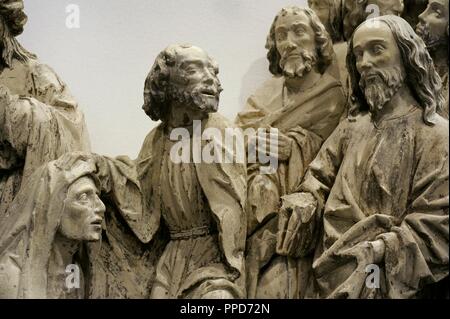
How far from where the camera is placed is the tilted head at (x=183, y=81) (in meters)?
4.98

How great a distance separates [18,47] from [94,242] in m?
0.93

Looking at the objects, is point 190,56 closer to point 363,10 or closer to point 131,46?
point 363,10

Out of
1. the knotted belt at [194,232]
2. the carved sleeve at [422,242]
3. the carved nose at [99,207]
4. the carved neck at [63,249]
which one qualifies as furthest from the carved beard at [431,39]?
the carved neck at [63,249]

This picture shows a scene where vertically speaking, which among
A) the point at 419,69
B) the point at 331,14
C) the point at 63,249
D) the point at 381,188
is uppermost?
the point at 331,14

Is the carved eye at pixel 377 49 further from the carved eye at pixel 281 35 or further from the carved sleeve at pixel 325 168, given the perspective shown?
the carved eye at pixel 281 35

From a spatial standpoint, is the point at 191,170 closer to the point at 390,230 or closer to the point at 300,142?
the point at 300,142

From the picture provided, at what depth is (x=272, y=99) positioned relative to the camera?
5379 mm

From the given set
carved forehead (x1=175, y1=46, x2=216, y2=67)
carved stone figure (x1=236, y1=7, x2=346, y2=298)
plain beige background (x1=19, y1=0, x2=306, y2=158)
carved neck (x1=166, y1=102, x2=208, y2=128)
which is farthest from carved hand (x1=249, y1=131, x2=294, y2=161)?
plain beige background (x1=19, y1=0, x2=306, y2=158)

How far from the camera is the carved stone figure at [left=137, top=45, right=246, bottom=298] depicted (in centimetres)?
493

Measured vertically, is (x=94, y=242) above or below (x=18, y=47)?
below

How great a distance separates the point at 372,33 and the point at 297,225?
70cm

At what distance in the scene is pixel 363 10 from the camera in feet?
17.3

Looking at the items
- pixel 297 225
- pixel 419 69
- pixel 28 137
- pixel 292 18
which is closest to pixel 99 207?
pixel 28 137
